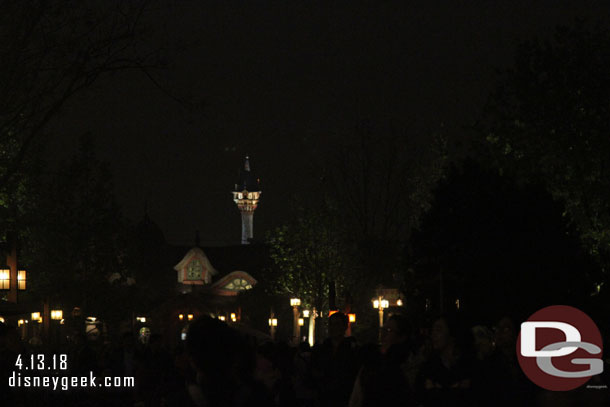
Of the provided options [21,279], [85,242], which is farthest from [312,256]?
[21,279]

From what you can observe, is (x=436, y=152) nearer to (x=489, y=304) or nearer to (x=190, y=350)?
(x=489, y=304)

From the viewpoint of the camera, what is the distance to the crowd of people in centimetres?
505

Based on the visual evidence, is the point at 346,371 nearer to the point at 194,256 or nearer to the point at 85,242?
the point at 85,242

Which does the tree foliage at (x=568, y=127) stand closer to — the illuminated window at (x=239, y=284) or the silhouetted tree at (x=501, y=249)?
the silhouetted tree at (x=501, y=249)

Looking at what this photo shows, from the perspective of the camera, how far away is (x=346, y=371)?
1067 centimetres

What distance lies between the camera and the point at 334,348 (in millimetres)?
11125

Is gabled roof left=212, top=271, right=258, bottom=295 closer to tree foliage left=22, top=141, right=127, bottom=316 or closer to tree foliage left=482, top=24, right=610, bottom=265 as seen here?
tree foliage left=22, top=141, right=127, bottom=316

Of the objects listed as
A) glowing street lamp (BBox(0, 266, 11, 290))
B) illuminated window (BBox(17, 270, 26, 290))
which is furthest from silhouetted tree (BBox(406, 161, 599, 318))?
glowing street lamp (BBox(0, 266, 11, 290))

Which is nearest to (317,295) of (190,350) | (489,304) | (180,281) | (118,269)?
(118,269)

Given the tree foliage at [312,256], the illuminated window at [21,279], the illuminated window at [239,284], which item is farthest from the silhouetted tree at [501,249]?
the illuminated window at [239,284]

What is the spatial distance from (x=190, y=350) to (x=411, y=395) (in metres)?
2.93

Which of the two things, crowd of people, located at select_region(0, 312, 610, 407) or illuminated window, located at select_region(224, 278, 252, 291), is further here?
illuminated window, located at select_region(224, 278, 252, 291)

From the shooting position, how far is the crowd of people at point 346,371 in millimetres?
5055

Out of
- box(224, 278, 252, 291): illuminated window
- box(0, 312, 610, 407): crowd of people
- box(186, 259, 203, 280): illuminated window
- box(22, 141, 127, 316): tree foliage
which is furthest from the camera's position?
box(186, 259, 203, 280): illuminated window
